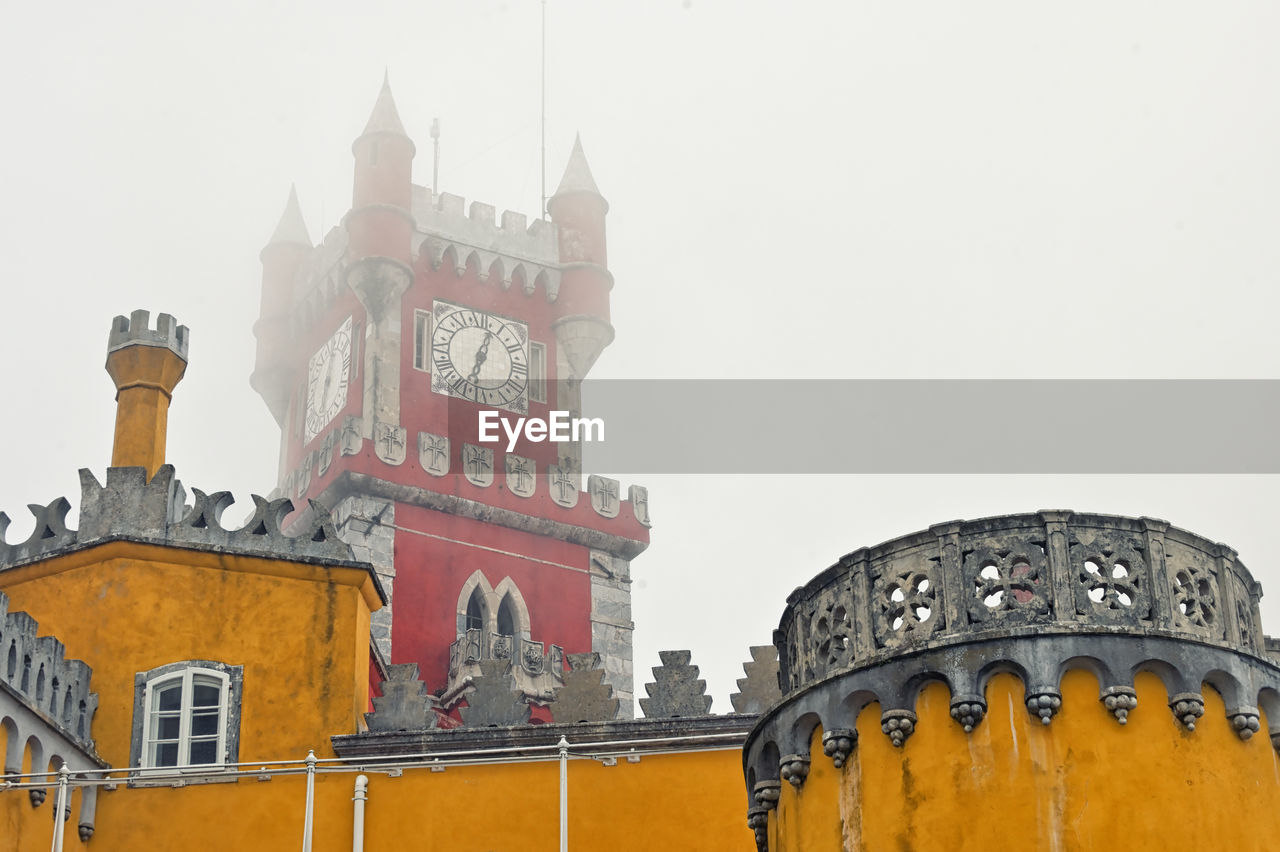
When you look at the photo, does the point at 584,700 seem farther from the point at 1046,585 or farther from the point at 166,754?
the point at 1046,585

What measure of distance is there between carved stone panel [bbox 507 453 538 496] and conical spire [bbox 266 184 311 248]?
33.6 feet

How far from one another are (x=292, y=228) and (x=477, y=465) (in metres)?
A: 11.0

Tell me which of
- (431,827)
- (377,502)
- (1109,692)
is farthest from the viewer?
(377,502)

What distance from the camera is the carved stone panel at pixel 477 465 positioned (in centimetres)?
4109

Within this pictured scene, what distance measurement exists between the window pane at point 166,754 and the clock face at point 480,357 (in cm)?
2413

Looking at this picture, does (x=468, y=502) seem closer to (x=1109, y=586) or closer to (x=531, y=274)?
(x=531, y=274)

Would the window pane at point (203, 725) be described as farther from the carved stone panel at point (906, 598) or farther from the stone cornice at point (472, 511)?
the stone cornice at point (472, 511)

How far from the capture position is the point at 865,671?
1145cm

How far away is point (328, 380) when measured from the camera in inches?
1741

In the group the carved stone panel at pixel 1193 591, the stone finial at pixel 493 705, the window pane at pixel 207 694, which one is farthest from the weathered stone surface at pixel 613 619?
the carved stone panel at pixel 1193 591

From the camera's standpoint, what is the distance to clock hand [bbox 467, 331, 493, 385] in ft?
142

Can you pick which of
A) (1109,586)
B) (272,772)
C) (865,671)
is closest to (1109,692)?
(1109,586)

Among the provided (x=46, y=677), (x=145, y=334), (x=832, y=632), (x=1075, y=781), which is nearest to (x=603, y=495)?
(x=145, y=334)

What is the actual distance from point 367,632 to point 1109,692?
11291 mm
